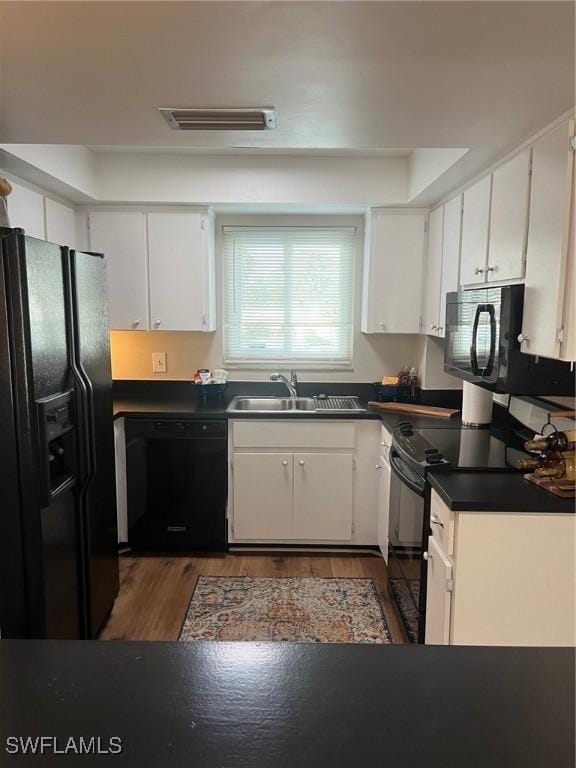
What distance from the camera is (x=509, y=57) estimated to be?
4.20 ft

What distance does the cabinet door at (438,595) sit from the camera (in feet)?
5.94

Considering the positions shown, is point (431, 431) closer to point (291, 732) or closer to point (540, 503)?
point (540, 503)

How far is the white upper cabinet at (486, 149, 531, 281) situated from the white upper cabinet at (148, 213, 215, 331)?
1.79 meters

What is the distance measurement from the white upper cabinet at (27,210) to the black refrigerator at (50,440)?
1.64 feet

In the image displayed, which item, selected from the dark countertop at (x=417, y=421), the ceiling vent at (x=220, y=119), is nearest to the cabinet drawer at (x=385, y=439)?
the dark countertop at (x=417, y=421)

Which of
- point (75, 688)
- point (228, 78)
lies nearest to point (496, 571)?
point (75, 688)

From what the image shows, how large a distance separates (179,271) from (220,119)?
65.0 inches

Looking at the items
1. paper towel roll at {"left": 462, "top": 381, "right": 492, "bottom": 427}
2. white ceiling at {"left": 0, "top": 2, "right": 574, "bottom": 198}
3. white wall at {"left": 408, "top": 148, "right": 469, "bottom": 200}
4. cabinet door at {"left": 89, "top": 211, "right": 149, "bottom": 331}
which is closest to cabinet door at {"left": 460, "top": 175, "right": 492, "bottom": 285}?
white wall at {"left": 408, "top": 148, "right": 469, "bottom": 200}

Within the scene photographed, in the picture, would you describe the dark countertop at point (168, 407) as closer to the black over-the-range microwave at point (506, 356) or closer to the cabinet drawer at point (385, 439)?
the cabinet drawer at point (385, 439)

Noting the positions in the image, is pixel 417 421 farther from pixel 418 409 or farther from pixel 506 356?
pixel 506 356

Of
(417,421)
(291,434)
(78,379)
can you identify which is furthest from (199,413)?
(417,421)

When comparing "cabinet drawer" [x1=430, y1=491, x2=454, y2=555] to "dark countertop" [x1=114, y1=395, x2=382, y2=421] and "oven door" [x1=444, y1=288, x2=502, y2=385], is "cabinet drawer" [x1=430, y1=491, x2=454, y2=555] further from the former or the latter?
"dark countertop" [x1=114, y1=395, x2=382, y2=421]

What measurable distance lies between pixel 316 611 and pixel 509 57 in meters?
2.46

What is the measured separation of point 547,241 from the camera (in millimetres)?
1681
